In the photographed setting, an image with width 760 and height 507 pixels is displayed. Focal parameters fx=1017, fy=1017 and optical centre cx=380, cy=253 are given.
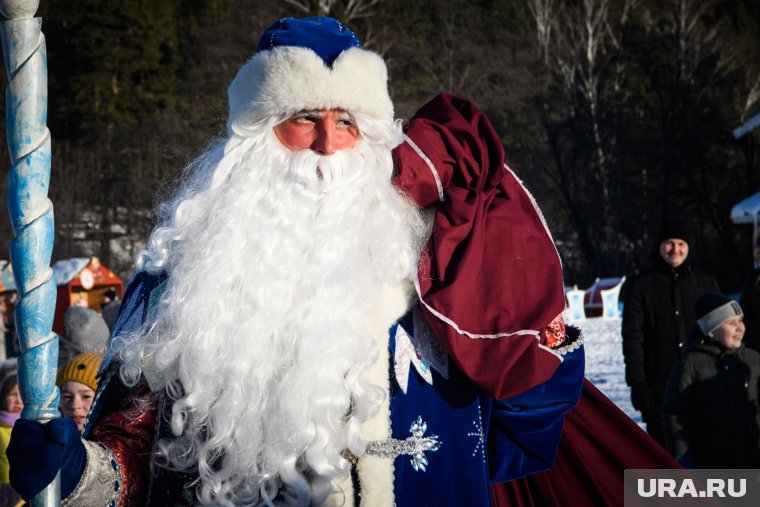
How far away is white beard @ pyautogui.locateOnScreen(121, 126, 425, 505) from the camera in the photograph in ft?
8.16

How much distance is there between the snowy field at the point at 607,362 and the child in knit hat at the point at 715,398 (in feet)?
3.06

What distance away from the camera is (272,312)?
2592 millimetres

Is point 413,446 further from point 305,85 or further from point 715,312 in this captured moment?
point 715,312

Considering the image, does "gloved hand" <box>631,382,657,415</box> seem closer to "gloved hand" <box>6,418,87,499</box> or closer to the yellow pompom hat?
the yellow pompom hat

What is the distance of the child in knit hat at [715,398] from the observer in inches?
217

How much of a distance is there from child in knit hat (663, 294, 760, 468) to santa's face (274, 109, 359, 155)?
11.4 ft

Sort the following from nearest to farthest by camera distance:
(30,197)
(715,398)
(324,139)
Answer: (30,197), (324,139), (715,398)

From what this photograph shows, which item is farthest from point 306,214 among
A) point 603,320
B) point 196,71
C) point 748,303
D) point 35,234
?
point 196,71

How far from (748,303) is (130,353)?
17.4 ft

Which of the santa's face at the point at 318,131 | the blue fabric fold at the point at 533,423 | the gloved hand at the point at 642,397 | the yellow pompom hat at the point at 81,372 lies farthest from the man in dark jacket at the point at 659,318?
the santa's face at the point at 318,131

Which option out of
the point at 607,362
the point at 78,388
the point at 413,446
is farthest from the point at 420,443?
the point at 607,362

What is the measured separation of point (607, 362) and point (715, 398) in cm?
708

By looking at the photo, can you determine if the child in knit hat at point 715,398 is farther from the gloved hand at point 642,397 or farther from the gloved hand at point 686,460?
the gloved hand at point 642,397

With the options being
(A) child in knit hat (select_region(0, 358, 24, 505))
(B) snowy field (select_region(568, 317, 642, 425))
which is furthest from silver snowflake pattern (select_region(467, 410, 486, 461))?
(B) snowy field (select_region(568, 317, 642, 425))
